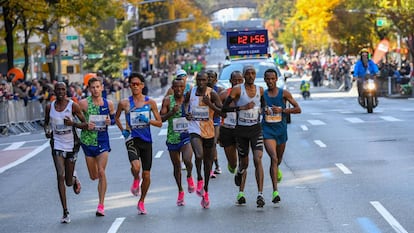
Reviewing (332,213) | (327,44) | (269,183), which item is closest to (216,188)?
(269,183)

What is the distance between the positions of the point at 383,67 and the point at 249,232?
48.3 metres

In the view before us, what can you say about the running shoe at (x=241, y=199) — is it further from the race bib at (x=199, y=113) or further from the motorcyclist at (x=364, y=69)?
the motorcyclist at (x=364, y=69)

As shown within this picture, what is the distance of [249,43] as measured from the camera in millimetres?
38406

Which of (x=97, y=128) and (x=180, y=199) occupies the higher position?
(x=97, y=128)

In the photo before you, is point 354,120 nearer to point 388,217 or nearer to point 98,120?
point 98,120

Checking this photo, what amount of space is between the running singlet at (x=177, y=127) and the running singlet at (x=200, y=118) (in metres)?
0.08

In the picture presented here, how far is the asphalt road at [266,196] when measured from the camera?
1252 cm

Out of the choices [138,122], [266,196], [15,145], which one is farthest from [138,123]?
[15,145]

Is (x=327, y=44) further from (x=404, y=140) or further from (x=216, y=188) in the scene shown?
(x=216, y=188)

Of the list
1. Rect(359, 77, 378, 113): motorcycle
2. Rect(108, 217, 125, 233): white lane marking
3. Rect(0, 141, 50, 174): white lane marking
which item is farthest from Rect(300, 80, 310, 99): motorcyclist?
Rect(108, 217, 125, 233): white lane marking

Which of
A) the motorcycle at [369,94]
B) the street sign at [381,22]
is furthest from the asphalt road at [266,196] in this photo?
the street sign at [381,22]

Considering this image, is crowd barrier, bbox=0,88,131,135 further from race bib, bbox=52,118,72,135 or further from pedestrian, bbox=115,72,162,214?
pedestrian, bbox=115,72,162,214

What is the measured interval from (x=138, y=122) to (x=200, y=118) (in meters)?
0.95

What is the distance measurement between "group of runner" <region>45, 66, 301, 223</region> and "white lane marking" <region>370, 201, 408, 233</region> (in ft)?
4.12
